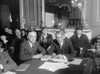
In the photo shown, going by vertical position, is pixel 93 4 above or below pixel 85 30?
above

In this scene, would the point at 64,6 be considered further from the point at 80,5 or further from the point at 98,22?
the point at 98,22

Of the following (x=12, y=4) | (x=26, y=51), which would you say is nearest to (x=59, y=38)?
(x=26, y=51)

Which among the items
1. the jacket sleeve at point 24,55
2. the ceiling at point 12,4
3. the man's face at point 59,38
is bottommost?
the jacket sleeve at point 24,55

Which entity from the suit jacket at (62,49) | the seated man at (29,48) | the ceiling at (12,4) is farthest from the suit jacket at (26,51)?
the ceiling at (12,4)

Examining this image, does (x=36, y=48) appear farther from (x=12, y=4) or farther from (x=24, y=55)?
(x=12, y=4)

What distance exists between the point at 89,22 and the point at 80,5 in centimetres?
59

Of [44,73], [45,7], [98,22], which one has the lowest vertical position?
[44,73]

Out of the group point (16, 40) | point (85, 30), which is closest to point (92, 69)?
point (16, 40)

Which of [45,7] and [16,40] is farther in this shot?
[45,7]

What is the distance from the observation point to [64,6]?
6.68m

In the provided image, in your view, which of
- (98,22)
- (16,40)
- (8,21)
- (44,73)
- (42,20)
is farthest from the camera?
(8,21)

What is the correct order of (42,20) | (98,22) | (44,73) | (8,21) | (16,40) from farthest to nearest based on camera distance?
(8,21)
(42,20)
(98,22)
(16,40)
(44,73)

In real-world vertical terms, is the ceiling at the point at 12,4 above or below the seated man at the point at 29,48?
above

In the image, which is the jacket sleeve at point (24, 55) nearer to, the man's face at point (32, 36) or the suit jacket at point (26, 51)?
the suit jacket at point (26, 51)
